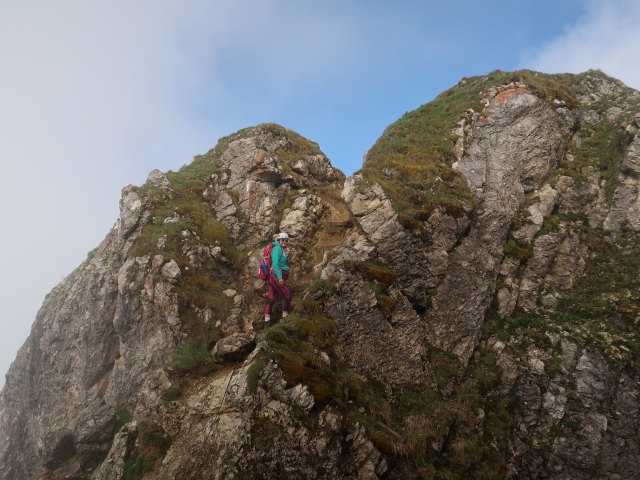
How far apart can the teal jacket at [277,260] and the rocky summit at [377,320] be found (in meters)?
1.72

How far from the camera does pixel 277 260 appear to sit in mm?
15516

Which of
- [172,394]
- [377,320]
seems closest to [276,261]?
[377,320]

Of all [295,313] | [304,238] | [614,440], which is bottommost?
[614,440]

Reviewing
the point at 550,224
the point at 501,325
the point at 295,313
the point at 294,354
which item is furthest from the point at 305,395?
the point at 550,224

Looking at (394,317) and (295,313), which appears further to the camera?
(394,317)

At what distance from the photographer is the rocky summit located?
1138 cm

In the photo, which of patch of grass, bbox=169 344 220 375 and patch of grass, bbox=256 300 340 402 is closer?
patch of grass, bbox=256 300 340 402

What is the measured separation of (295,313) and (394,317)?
4.51 metres

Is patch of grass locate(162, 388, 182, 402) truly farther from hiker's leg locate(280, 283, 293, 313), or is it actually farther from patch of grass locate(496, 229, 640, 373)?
patch of grass locate(496, 229, 640, 373)

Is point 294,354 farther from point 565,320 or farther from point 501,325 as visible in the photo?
point 565,320

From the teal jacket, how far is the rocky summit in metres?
1.72

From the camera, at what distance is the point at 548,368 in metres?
14.6

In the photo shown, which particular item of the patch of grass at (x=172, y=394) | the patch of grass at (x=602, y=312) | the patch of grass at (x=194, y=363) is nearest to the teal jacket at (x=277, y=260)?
the patch of grass at (x=194, y=363)

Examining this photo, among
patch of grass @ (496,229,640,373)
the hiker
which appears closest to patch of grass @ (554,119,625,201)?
patch of grass @ (496,229,640,373)
